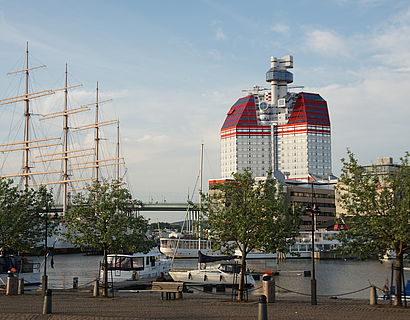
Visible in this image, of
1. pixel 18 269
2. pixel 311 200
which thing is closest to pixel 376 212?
pixel 18 269

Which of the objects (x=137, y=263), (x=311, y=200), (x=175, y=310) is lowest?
(x=137, y=263)

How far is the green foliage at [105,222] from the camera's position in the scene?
3750cm

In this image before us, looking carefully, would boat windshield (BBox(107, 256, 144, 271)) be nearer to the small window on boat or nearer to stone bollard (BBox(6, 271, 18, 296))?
the small window on boat

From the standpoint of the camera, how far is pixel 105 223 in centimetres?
3778

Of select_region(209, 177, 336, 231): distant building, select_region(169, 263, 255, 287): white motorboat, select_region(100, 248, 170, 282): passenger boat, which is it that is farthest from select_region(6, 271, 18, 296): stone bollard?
select_region(209, 177, 336, 231): distant building

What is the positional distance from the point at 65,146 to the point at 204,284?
363 ft

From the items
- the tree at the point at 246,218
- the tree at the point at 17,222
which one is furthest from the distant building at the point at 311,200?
the tree at the point at 246,218

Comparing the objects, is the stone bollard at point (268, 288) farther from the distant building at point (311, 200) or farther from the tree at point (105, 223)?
the distant building at point (311, 200)

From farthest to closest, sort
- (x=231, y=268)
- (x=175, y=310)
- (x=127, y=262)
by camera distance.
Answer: (x=127, y=262) → (x=231, y=268) → (x=175, y=310)

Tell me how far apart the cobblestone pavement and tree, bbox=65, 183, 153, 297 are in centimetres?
521

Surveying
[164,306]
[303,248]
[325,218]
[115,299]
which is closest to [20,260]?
[115,299]

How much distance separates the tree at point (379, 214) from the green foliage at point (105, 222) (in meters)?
14.3

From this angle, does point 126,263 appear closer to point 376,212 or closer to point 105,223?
point 105,223

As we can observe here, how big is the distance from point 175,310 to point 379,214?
11947 mm
